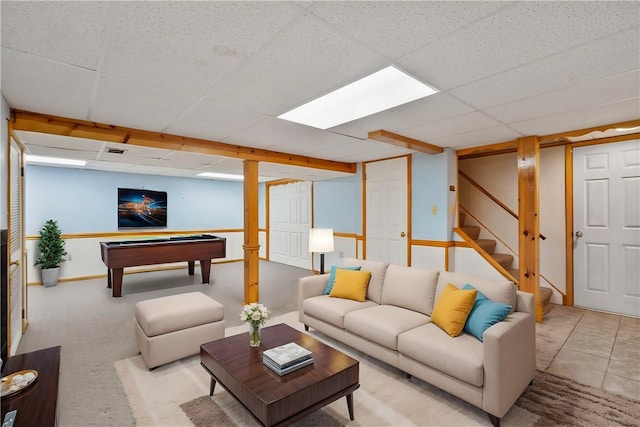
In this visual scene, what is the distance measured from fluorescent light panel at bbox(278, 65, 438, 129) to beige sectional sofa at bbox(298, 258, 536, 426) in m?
1.61

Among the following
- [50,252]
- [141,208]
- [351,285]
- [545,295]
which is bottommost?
[545,295]

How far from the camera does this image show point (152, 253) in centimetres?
510

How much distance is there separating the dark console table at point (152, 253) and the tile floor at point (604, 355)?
5041 mm

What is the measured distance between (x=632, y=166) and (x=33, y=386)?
613 cm

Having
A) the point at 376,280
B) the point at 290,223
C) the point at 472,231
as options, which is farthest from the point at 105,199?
the point at 472,231

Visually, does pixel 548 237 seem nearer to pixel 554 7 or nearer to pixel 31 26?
pixel 554 7

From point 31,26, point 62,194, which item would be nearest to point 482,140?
point 31,26

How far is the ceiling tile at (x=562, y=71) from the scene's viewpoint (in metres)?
1.75

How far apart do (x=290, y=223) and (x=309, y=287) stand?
14.3ft

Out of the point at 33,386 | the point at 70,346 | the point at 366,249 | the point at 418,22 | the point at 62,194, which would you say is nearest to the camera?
the point at 418,22

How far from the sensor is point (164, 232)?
23.9 ft

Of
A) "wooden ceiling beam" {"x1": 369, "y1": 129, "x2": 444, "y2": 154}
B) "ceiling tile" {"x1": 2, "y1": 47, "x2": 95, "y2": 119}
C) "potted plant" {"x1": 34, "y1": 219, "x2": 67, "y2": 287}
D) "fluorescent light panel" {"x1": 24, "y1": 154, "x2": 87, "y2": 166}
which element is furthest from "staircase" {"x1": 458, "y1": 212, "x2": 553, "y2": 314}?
"potted plant" {"x1": 34, "y1": 219, "x2": 67, "y2": 287}

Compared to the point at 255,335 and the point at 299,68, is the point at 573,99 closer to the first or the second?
the point at 299,68

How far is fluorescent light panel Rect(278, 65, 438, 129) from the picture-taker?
224 cm
